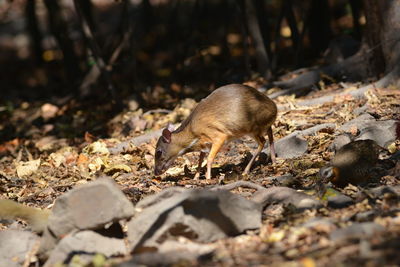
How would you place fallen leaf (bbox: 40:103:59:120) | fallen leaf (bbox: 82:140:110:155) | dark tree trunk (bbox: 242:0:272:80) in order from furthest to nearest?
fallen leaf (bbox: 40:103:59:120), dark tree trunk (bbox: 242:0:272:80), fallen leaf (bbox: 82:140:110:155)

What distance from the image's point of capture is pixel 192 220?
4.68 m

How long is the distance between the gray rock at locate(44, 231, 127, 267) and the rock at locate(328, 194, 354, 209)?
5.42ft

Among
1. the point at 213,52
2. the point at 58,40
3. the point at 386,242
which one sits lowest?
the point at 213,52

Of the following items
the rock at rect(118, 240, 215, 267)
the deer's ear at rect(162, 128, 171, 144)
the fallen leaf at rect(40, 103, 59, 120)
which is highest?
the rock at rect(118, 240, 215, 267)

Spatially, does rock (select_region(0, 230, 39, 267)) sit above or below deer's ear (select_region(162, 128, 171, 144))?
above

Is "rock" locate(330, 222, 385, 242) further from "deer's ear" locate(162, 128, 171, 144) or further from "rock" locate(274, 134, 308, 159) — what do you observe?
"deer's ear" locate(162, 128, 171, 144)

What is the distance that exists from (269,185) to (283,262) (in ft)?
8.20

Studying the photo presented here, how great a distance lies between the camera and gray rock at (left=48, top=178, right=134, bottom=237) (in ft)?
15.9

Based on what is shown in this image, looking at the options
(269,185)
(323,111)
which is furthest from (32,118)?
(269,185)

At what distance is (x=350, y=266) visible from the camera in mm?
3674

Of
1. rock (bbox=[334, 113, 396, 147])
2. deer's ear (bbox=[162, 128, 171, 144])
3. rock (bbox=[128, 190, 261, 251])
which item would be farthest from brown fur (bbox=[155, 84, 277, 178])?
rock (bbox=[128, 190, 261, 251])

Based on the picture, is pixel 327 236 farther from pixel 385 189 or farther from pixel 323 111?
pixel 323 111

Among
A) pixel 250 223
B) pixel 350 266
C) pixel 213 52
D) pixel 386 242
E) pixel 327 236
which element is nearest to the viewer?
pixel 350 266

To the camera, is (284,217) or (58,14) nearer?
(284,217)
